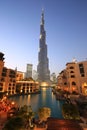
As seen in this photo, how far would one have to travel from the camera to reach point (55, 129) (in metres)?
19.0

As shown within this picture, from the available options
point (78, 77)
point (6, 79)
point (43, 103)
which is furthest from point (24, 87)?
point (78, 77)

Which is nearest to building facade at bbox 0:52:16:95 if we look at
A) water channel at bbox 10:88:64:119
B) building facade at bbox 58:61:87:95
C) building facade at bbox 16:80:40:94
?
water channel at bbox 10:88:64:119

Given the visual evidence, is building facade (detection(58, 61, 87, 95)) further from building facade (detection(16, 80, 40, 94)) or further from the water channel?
building facade (detection(16, 80, 40, 94))

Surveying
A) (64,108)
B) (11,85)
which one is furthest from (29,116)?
(11,85)

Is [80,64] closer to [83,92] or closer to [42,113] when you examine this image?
[83,92]

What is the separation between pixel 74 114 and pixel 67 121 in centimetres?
201

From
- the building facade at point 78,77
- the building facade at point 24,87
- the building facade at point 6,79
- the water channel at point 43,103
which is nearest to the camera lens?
the water channel at point 43,103

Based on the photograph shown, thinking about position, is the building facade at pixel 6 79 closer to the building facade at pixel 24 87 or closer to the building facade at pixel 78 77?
the building facade at pixel 24 87

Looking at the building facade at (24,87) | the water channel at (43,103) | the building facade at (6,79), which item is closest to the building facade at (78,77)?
the water channel at (43,103)

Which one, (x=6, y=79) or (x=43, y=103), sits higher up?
(x=6, y=79)

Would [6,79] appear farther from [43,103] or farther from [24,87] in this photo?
[43,103]

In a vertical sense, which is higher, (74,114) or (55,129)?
(74,114)

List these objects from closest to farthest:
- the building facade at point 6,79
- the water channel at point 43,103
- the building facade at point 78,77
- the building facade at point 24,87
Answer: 1. the water channel at point 43,103
2. the building facade at point 78,77
3. the building facade at point 6,79
4. the building facade at point 24,87

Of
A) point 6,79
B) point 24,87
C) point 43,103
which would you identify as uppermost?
point 6,79
